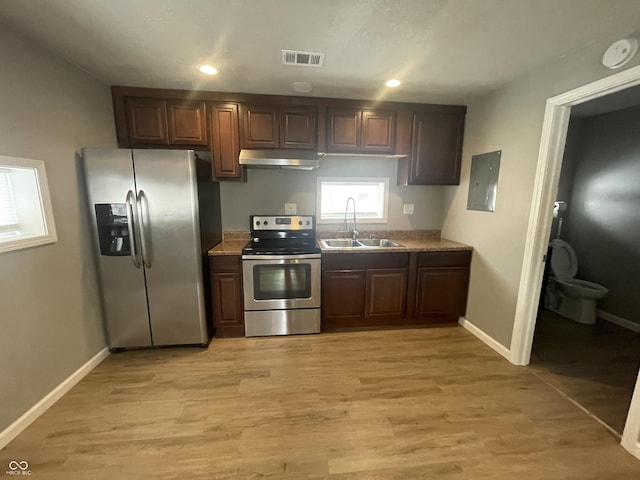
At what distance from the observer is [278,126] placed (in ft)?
8.77

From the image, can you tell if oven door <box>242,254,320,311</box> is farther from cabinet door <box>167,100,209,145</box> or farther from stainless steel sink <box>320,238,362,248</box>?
cabinet door <box>167,100,209,145</box>

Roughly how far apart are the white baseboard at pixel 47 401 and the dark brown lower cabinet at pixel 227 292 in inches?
37.8

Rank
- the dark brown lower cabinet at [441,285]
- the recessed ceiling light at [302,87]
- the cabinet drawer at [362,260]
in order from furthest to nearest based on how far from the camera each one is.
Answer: the dark brown lower cabinet at [441,285] < the cabinet drawer at [362,260] < the recessed ceiling light at [302,87]

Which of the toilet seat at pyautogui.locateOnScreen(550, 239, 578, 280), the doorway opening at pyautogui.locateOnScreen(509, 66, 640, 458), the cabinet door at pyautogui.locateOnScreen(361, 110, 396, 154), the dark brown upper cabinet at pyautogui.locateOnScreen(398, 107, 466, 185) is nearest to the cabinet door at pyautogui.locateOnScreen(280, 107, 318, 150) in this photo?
the cabinet door at pyautogui.locateOnScreen(361, 110, 396, 154)

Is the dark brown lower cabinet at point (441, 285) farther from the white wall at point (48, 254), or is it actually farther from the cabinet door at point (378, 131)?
the white wall at point (48, 254)

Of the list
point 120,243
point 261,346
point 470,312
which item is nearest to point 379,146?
point 470,312

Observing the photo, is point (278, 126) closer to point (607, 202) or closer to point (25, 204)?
point (25, 204)

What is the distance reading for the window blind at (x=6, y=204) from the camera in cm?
167

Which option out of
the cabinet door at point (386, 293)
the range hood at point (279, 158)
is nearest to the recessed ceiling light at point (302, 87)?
the range hood at point (279, 158)

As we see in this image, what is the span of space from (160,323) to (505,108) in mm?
3625

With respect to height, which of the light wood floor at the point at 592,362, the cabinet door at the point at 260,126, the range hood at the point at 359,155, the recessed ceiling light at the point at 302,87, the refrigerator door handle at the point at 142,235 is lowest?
the light wood floor at the point at 592,362

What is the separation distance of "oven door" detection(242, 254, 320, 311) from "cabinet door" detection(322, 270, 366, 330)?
0.37ft

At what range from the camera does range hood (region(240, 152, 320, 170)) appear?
2514 mm

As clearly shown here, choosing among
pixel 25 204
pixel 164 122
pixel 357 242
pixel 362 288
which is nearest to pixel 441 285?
pixel 362 288
